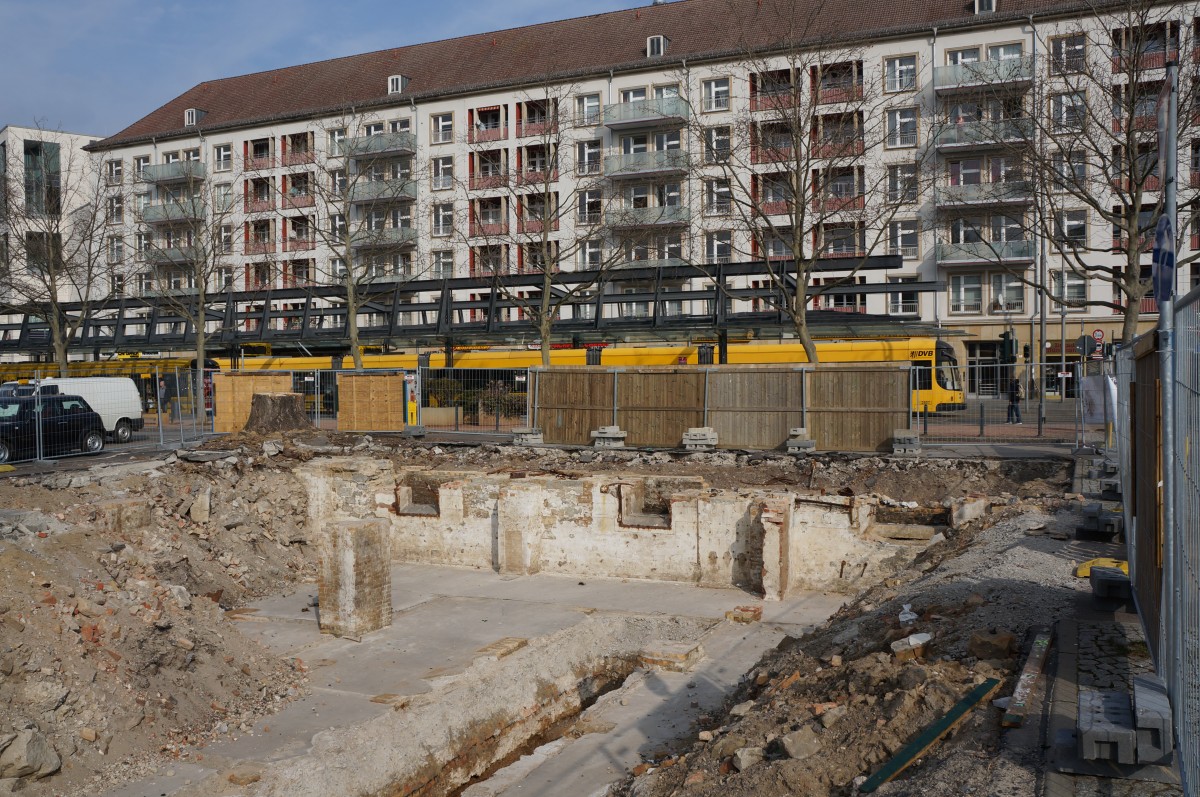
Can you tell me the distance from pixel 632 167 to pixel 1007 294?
17.6m

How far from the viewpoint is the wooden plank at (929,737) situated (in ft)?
16.4

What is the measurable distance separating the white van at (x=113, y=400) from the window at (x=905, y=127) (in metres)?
31.1

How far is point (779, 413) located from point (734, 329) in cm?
606

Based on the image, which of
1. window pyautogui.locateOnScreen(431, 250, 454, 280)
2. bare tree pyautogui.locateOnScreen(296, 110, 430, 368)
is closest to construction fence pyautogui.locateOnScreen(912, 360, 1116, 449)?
window pyautogui.locateOnScreen(431, 250, 454, 280)

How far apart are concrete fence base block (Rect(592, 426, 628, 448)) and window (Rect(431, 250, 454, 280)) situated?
28.1 m

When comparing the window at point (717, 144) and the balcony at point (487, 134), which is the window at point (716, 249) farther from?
the balcony at point (487, 134)

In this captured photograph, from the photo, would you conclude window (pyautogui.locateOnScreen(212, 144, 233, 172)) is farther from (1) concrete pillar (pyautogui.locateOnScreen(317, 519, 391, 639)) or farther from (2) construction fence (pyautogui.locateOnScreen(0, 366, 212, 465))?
(1) concrete pillar (pyautogui.locateOnScreen(317, 519, 391, 639))

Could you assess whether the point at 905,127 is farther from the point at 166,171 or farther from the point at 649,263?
the point at 166,171

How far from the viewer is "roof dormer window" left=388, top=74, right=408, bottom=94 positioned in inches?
1965

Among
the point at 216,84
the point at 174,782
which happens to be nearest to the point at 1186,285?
the point at 174,782

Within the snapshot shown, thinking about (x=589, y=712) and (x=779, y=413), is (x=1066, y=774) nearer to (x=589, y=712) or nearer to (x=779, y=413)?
(x=589, y=712)

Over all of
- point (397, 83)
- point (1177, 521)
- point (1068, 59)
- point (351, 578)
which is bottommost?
point (351, 578)

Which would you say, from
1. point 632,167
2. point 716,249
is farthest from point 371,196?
point 716,249

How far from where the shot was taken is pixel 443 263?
4678 cm
